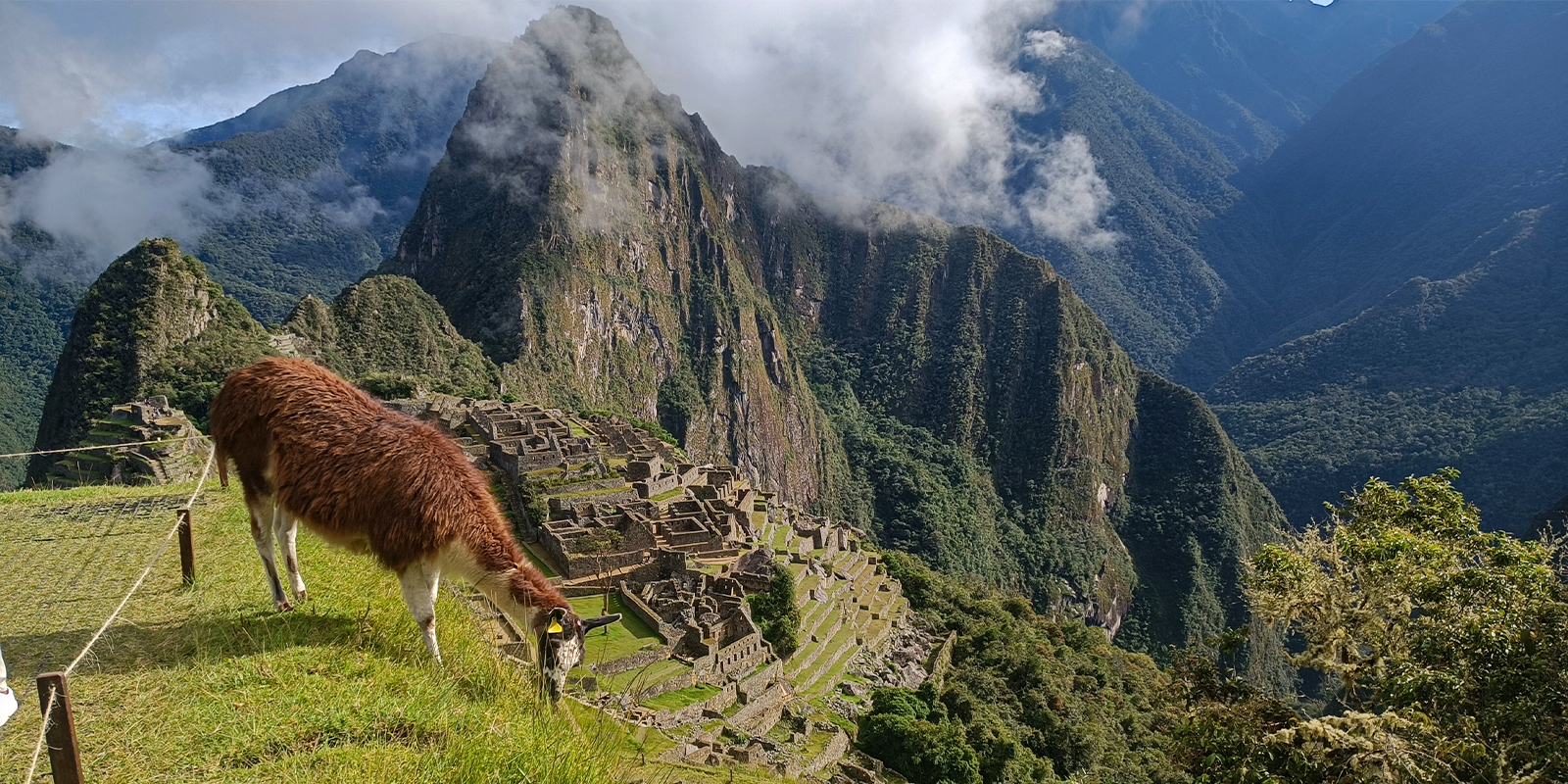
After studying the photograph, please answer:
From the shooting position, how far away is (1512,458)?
92.8 meters

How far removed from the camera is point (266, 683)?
176 inches

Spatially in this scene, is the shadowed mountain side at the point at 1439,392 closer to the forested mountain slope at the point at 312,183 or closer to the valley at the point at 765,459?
the valley at the point at 765,459

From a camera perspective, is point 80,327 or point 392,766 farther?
→ point 80,327

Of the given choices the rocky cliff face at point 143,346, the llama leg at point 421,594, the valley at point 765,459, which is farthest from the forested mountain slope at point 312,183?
the llama leg at point 421,594

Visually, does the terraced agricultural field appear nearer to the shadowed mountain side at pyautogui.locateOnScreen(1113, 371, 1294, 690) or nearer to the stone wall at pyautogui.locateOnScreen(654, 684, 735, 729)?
the stone wall at pyautogui.locateOnScreen(654, 684, 735, 729)

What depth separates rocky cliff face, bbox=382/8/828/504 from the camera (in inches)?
3716

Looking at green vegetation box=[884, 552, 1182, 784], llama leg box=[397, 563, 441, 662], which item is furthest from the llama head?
green vegetation box=[884, 552, 1182, 784]

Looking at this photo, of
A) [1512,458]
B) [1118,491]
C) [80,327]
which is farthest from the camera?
[1118,491]

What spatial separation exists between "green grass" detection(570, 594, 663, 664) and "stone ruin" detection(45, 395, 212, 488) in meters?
8.81

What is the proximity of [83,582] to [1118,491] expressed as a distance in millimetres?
130883

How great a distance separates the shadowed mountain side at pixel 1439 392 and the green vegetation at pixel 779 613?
96.5m

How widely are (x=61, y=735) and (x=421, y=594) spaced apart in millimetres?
2346

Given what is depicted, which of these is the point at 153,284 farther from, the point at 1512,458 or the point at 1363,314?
the point at 1363,314

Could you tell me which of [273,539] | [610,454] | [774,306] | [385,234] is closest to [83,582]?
[273,539]
